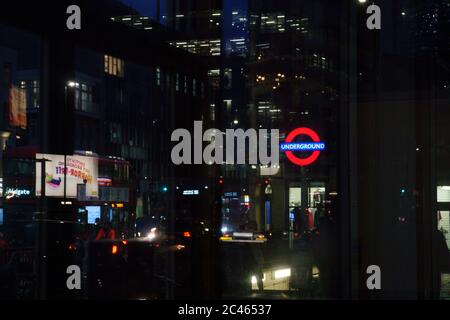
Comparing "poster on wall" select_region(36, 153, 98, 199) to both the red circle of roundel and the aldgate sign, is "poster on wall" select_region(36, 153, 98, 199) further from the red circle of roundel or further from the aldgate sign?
the red circle of roundel

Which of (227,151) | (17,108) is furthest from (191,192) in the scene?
(17,108)

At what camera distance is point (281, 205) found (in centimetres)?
556

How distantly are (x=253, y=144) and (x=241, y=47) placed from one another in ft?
2.58

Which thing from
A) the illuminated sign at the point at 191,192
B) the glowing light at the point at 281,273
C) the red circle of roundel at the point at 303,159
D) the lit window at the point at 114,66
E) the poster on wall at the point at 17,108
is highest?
the lit window at the point at 114,66

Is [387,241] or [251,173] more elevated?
[251,173]

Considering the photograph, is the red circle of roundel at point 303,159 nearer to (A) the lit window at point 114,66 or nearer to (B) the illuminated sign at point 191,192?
(B) the illuminated sign at point 191,192

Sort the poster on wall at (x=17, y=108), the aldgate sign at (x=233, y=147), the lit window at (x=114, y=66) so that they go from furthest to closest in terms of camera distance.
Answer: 1. the lit window at (x=114, y=66)
2. the poster on wall at (x=17, y=108)
3. the aldgate sign at (x=233, y=147)

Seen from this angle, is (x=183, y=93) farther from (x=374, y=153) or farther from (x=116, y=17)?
(x=374, y=153)

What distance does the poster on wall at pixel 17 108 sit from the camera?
18.4 feet

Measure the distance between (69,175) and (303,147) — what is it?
5.83 ft

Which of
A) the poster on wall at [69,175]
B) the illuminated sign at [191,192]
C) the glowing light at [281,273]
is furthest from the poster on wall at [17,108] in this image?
the glowing light at [281,273]

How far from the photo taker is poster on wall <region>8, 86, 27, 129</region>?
5.61 meters
